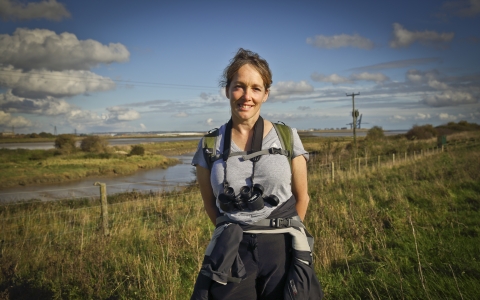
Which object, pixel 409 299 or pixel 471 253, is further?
pixel 471 253

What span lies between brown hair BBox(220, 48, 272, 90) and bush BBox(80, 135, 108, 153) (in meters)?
48.8

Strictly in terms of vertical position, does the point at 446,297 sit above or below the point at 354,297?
above

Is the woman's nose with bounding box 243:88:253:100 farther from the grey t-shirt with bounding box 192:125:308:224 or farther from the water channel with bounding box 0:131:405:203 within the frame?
the water channel with bounding box 0:131:405:203

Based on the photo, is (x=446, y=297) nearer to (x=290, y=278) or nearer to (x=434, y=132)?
(x=290, y=278)

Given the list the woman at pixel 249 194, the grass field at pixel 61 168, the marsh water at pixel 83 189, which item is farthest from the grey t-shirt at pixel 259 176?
the grass field at pixel 61 168

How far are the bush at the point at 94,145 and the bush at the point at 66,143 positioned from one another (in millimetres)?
1420

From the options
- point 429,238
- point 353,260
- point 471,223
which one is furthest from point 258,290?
point 471,223

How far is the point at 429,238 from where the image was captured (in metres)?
4.54

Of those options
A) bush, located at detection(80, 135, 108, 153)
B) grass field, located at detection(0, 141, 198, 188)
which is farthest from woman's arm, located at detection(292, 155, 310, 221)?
bush, located at detection(80, 135, 108, 153)

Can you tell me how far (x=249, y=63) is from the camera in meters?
1.74

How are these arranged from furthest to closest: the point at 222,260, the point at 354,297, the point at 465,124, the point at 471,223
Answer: the point at 465,124, the point at 471,223, the point at 354,297, the point at 222,260

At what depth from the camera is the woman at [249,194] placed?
159cm

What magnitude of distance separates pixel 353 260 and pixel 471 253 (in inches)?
48.6

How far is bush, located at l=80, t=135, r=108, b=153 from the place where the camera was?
155ft
